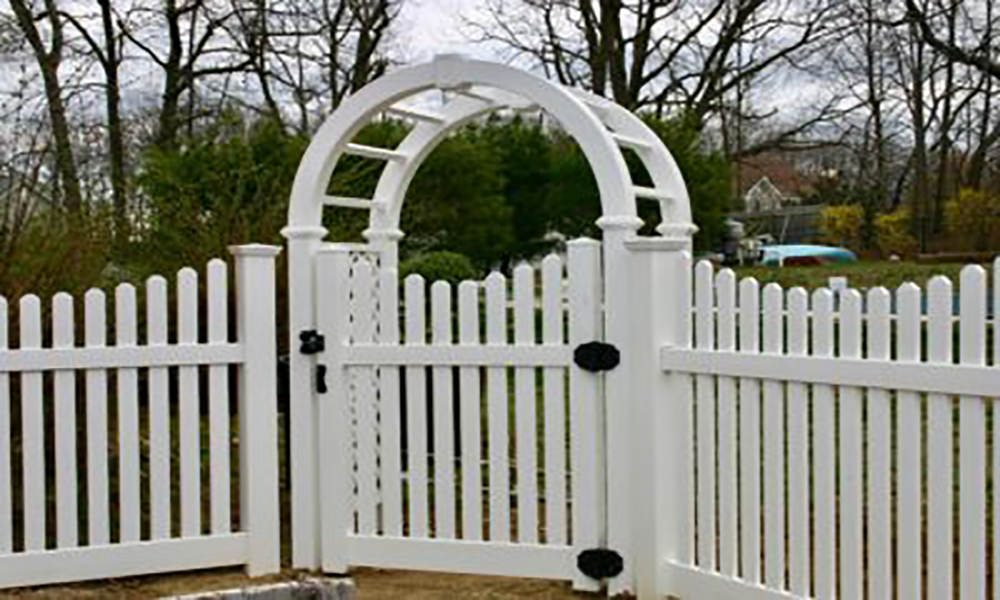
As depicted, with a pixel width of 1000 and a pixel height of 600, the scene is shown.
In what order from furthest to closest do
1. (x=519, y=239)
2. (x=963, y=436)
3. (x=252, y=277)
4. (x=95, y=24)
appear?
1. (x=95, y=24)
2. (x=519, y=239)
3. (x=252, y=277)
4. (x=963, y=436)

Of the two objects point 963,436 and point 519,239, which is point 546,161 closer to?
point 519,239

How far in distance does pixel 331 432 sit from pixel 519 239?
9.58 meters

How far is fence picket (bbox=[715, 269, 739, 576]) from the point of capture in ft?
11.5

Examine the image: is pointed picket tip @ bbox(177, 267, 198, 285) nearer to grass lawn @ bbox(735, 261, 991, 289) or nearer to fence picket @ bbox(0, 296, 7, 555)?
fence picket @ bbox(0, 296, 7, 555)

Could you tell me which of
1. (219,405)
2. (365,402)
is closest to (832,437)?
(365,402)

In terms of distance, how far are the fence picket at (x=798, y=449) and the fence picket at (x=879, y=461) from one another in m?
0.23

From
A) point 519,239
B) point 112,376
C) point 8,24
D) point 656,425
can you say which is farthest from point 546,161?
point 656,425

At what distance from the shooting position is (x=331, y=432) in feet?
13.8

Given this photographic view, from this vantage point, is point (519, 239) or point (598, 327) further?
point (519, 239)

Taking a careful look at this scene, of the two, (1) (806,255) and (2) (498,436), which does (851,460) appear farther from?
(1) (806,255)

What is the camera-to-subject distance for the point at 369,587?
4086 millimetres

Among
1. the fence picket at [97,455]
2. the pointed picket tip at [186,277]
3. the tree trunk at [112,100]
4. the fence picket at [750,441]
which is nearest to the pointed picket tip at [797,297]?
the fence picket at [750,441]

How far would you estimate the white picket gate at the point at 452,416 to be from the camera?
3896mm

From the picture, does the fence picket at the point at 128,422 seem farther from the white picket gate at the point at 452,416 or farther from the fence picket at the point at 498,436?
the fence picket at the point at 498,436
